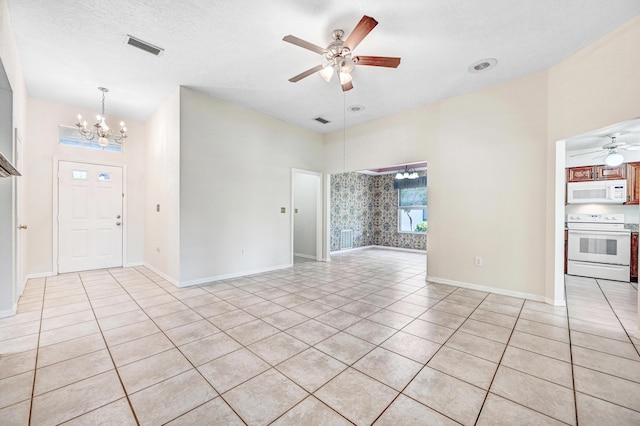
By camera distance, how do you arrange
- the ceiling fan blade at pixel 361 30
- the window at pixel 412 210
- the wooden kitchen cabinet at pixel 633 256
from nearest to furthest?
the ceiling fan blade at pixel 361 30 < the wooden kitchen cabinet at pixel 633 256 < the window at pixel 412 210

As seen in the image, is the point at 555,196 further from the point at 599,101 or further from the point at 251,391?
the point at 251,391

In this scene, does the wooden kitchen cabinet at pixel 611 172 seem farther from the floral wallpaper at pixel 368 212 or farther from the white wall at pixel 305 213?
the white wall at pixel 305 213

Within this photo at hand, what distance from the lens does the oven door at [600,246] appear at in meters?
4.58

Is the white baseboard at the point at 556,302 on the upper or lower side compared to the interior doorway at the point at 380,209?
lower

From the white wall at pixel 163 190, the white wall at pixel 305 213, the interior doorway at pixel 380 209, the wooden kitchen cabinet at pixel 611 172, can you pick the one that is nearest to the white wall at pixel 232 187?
the white wall at pixel 163 190

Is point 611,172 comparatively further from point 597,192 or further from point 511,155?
point 511,155

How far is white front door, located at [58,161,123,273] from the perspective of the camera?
16.4 feet

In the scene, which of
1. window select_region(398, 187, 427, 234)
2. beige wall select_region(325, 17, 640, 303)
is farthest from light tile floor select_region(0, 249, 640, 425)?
window select_region(398, 187, 427, 234)

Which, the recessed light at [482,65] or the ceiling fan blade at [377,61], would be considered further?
the recessed light at [482,65]

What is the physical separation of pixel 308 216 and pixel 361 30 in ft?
16.5

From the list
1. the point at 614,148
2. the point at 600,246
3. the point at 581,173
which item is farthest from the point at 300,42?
the point at 600,246

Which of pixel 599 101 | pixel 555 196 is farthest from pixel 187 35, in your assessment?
pixel 555 196

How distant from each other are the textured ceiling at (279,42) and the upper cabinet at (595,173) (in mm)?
2847

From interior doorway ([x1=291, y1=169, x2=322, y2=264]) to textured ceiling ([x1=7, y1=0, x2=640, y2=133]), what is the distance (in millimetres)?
2675
